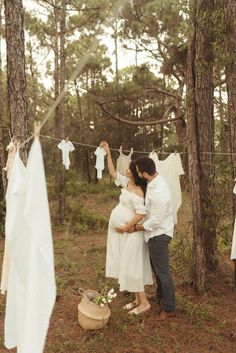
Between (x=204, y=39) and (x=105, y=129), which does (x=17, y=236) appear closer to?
(x=204, y=39)

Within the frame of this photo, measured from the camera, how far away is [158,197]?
15.2 ft

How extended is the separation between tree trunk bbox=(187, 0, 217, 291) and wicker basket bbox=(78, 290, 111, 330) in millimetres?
1701

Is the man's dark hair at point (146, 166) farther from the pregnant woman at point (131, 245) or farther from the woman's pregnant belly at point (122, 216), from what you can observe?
the woman's pregnant belly at point (122, 216)

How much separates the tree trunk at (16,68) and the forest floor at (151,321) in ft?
7.67

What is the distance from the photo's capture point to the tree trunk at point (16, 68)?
17.1 feet

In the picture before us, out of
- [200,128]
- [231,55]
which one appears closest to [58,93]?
[200,128]

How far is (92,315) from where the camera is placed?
4516 millimetres

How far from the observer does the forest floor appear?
14.3 feet

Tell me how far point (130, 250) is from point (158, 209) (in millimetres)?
640

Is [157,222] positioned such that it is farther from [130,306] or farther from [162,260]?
[130,306]

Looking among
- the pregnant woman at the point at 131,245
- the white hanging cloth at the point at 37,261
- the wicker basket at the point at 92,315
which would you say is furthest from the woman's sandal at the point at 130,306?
the white hanging cloth at the point at 37,261

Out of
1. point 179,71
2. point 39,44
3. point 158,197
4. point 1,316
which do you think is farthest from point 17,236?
point 39,44

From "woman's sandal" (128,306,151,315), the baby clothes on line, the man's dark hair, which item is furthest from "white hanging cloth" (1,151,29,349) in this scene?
the baby clothes on line

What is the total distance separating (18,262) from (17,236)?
190 millimetres
